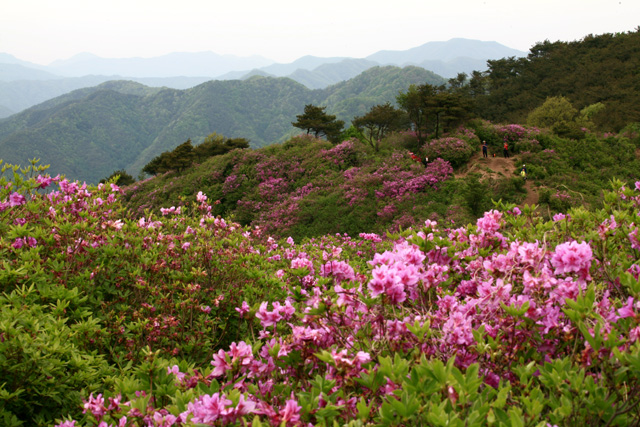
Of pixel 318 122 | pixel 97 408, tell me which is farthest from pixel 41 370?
pixel 318 122

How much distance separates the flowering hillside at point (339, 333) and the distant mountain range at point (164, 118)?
Answer: 106 m

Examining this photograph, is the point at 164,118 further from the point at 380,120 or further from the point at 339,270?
the point at 339,270

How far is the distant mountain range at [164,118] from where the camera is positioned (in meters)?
106

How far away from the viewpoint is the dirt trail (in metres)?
14.8

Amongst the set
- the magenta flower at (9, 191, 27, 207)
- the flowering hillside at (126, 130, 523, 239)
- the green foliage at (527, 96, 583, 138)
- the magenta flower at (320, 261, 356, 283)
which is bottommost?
the flowering hillside at (126, 130, 523, 239)

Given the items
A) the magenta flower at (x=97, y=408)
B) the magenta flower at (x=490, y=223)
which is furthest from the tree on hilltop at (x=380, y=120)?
the magenta flower at (x=97, y=408)

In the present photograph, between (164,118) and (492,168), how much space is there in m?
146

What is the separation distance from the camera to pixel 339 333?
5.71ft

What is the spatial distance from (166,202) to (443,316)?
75.2 ft

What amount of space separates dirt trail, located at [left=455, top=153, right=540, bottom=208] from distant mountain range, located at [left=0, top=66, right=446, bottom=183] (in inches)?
3558

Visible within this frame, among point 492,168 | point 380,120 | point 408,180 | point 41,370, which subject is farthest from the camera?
point 380,120

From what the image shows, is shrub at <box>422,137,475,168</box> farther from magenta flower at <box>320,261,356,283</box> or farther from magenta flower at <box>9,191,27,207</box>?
magenta flower at <box>9,191,27,207</box>

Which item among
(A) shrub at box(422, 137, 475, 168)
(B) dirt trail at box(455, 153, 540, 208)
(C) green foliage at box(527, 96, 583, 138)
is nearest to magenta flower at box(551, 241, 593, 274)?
(B) dirt trail at box(455, 153, 540, 208)

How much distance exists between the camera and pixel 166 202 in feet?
73.0
